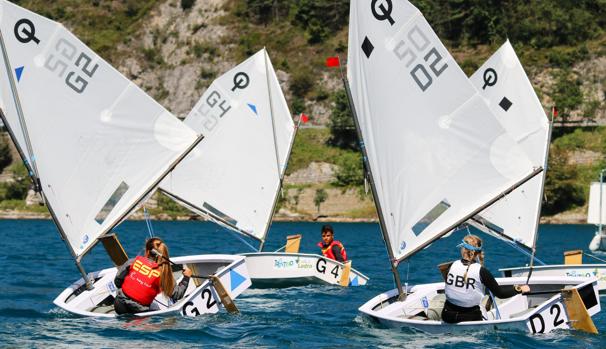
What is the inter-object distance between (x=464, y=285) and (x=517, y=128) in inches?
475

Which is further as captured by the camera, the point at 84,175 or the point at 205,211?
the point at 205,211

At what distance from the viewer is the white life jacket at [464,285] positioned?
15.6m

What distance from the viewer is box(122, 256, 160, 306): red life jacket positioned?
16984mm

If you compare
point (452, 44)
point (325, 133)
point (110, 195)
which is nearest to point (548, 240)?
point (110, 195)

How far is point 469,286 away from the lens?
15.6 metres

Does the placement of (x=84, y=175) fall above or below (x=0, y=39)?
below

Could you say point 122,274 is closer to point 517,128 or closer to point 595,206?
point 517,128

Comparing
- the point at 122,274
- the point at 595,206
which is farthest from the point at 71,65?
the point at 595,206

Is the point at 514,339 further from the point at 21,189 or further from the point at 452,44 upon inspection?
the point at 452,44

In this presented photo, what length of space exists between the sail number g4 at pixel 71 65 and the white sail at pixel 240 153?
8164 millimetres

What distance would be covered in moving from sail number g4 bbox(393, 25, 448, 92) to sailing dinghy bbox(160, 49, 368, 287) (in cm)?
988

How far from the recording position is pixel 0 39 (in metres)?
18.6

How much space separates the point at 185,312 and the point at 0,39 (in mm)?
6259

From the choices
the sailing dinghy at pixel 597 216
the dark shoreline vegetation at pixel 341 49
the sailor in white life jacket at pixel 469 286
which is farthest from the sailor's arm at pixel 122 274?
the dark shoreline vegetation at pixel 341 49
